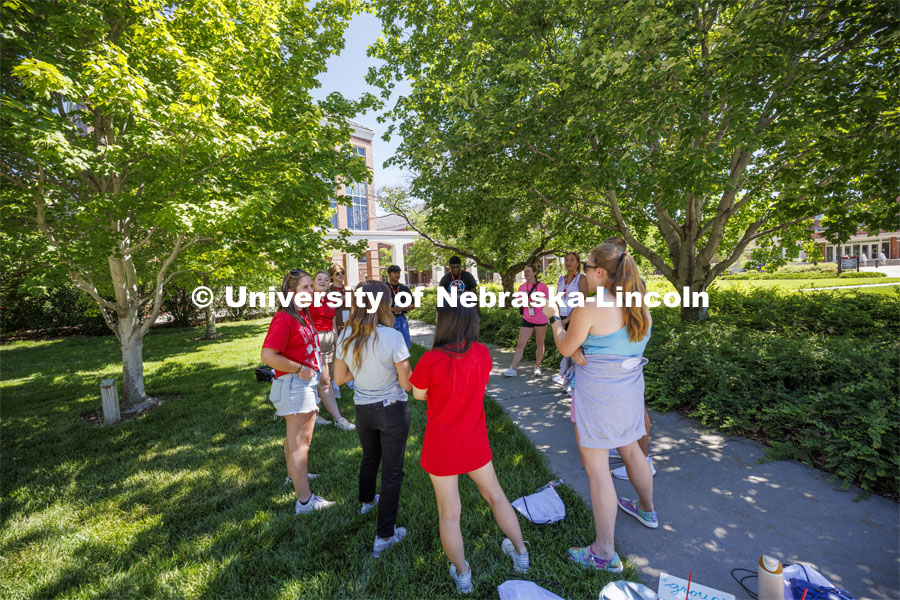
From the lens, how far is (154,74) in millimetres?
5652

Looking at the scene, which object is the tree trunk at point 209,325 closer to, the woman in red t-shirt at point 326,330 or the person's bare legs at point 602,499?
the woman in red t-shirt at point 326,330

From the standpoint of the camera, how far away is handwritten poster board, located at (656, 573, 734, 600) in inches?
84.4

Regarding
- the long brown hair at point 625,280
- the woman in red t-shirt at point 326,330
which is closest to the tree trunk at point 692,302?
the long brown hair at point 625,280

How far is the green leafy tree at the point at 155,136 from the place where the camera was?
440cm

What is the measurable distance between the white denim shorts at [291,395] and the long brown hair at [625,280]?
2442mm

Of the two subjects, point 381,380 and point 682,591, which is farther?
point 381,380

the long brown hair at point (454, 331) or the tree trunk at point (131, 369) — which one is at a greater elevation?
the long brown hair at point (454, 331)

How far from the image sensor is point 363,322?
2.57 m

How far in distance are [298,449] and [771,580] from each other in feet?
10.4

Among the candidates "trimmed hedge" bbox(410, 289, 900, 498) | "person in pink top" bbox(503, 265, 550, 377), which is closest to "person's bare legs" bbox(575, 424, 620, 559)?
"trimmed hedge" bbox(410, 289, 900, 498)

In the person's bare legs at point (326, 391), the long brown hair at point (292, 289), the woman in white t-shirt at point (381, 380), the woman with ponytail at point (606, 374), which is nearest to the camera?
the woman with ponytail at point (606, 374)

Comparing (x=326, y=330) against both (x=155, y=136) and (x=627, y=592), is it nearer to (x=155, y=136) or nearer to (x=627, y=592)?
(x=155, y=136)

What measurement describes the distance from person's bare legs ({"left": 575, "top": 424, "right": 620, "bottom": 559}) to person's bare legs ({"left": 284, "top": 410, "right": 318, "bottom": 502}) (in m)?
Result: 2.17

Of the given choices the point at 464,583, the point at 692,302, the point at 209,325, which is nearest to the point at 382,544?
the point at 464,583
